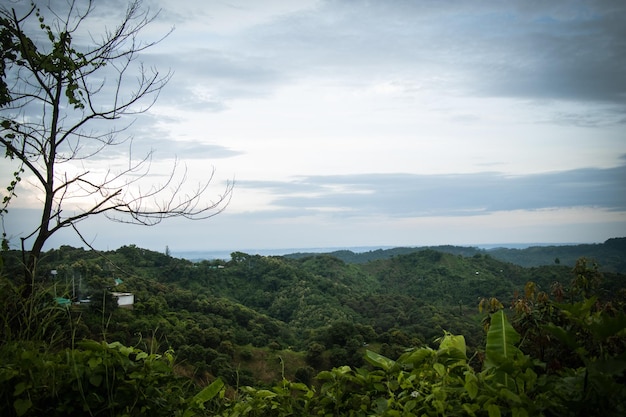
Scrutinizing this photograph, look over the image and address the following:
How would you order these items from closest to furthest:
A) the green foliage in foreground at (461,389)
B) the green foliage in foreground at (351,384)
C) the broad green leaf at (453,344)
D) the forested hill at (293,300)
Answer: the green foliage in foreground at (461,389)
the green foliage in foreground at (351,384)
the broad green leaf at (453,344)
the forested hill at (293,300)

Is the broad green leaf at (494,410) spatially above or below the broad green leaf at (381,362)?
below

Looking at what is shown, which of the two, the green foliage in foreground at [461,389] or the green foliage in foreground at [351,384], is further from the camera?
the green foliage in foreground at [351,384]

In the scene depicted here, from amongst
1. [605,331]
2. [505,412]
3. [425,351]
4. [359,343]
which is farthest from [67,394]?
[359,343]

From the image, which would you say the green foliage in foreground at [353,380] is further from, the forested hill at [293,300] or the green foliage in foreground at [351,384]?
the forested hill at [293,300]

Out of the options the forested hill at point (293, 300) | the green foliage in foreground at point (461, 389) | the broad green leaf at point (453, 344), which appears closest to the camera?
the green foliage in foreground at point (461, 389)

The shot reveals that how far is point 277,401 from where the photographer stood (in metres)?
1.95

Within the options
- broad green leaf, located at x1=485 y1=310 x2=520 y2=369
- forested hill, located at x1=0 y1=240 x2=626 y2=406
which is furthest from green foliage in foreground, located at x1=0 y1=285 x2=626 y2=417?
forested hill, located at x1=0 y1=240 x2=626 y2=406

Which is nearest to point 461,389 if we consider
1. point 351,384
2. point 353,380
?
point 353,380

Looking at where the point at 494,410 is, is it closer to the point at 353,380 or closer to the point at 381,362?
the point at 381,362

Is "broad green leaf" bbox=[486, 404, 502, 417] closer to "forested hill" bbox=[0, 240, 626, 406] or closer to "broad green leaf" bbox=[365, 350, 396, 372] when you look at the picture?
"broad green leaf" bbox=[365, 350, 396, 372]

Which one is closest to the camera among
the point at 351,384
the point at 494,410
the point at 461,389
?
the point at 494,410

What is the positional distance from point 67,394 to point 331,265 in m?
64.6

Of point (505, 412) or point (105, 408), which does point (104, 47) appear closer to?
point (105, 408)

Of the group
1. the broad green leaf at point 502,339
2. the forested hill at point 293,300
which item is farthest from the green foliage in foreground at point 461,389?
the forested hill at point 293,300
